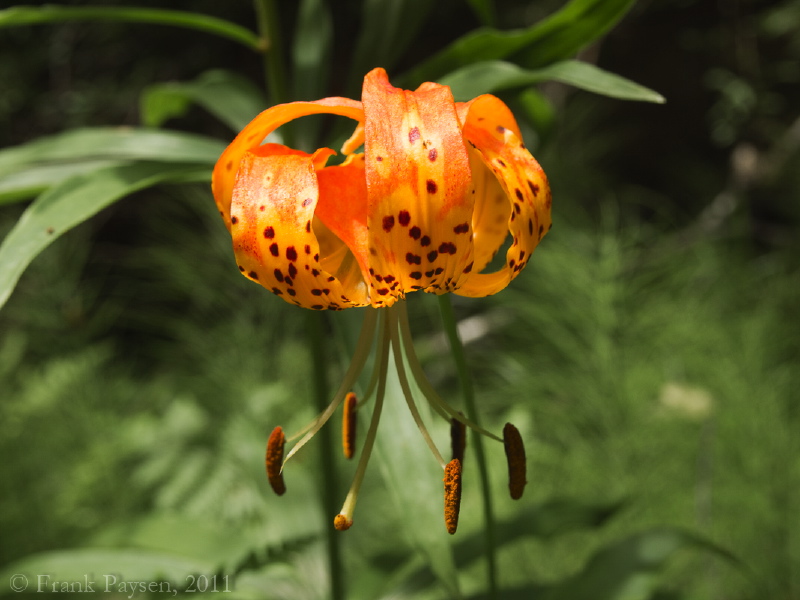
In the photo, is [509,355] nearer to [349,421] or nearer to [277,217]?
[349,421]

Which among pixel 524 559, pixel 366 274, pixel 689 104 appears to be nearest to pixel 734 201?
pixel 689 104

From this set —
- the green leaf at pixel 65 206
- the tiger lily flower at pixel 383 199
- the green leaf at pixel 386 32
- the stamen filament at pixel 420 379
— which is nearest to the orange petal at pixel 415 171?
the tiger lily flower at pixel 383 199

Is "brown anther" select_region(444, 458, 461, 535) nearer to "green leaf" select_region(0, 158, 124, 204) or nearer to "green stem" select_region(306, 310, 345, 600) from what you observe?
"green stem" select_region(306, 310, 345, 600)

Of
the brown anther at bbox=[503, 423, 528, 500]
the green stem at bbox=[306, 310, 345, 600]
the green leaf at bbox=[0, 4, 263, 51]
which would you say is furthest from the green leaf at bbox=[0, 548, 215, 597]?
the green leaf at bbox=[0, 4, 263, 51]

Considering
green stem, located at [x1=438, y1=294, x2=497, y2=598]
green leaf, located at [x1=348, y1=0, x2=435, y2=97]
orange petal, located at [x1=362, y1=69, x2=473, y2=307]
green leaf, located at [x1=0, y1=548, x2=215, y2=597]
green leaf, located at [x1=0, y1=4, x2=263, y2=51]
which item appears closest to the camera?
orange petal, located at [x1=362, y1=69, x2=473, y2=307]

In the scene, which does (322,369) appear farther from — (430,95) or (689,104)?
(689,104)

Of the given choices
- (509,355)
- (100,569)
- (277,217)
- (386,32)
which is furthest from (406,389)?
(509,355)
